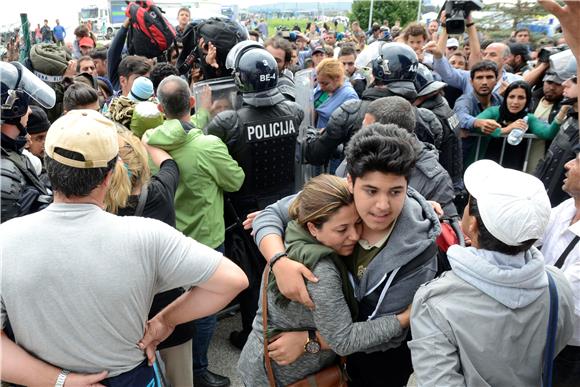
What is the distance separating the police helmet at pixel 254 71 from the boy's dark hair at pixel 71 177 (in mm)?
1821

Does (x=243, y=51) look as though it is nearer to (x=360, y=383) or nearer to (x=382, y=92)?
(x=382, y=92)

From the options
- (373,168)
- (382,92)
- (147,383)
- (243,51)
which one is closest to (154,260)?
(147,383)

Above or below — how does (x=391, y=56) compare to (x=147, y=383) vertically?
above

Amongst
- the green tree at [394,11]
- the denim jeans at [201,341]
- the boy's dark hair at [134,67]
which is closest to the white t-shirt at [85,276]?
the denim jeans at [201,341]

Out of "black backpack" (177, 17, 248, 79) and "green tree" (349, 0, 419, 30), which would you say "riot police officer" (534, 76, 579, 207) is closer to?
"black backpack" (177, 17, 248, 79)

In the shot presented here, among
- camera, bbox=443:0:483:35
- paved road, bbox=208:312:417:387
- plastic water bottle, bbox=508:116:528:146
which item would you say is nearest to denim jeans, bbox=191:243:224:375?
paved road, bbox=208:312:417:387

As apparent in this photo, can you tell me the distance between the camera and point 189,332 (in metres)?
2.59

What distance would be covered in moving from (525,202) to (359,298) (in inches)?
26.9

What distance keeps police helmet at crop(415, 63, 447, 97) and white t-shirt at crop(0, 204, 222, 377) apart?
8.90ft

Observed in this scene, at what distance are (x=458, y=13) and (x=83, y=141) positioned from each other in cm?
513

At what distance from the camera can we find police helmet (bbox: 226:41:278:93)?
321 cm

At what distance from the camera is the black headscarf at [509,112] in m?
4.39

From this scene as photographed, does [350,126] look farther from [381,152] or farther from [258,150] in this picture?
[381,152]

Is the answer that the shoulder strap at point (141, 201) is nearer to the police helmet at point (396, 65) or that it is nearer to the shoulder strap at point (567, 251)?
the shoulder strap at point (567, 251)
